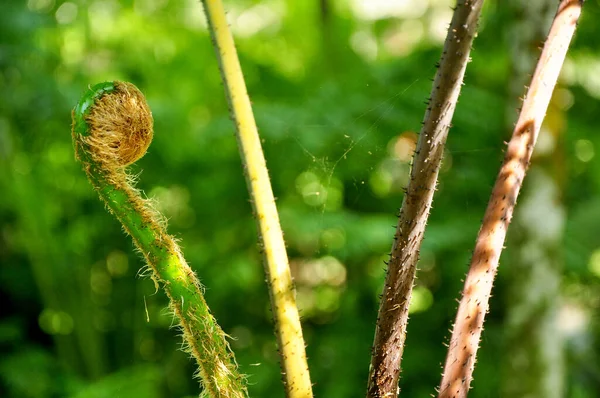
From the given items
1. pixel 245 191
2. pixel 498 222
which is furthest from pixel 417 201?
pixel 245 191

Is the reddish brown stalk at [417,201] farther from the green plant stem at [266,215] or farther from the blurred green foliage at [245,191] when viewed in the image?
the blurred green foliage at [245,191]

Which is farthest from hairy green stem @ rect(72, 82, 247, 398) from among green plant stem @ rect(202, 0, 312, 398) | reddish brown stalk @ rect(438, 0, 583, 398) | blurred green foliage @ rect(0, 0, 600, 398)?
blurred green foliage @ rect(0, 0, 600, 398)

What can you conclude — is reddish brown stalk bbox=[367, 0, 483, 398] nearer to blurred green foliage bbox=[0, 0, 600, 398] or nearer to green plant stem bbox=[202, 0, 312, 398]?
green plant stem bbox=[202, 0, 312, 398]

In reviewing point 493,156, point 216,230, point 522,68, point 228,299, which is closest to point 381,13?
point 493,156

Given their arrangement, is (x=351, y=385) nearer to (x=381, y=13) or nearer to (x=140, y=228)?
(x=381, y=13)

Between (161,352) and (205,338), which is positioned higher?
(205,338)

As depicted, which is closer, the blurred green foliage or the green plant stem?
the green plant stem

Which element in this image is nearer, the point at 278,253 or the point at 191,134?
the point at 278,253
